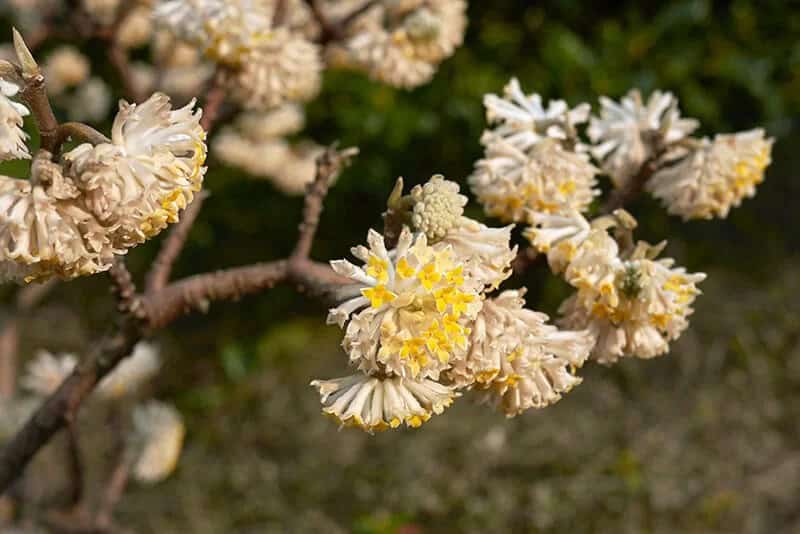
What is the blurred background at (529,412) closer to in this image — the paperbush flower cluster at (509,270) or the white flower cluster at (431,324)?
the paperbush flower cluster at (509,270)

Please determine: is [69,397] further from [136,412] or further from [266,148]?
[266,148]

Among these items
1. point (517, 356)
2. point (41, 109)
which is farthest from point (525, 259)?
point (41, 109)

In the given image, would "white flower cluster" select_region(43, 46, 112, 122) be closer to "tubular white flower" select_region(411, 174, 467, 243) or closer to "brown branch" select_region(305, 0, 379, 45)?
"brown branch" select_region(305, 0, 379, 45)

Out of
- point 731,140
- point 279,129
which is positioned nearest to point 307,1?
point 731,140

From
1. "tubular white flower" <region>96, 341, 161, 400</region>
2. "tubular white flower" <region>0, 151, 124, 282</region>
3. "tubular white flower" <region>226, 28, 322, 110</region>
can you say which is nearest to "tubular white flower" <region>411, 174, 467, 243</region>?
"tubular white flower" <region>0, 151, 124, 282</region>

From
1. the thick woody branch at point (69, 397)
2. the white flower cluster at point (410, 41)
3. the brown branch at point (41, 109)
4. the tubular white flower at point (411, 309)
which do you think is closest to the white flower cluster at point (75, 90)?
the white flower cluster at point (410, 41)
